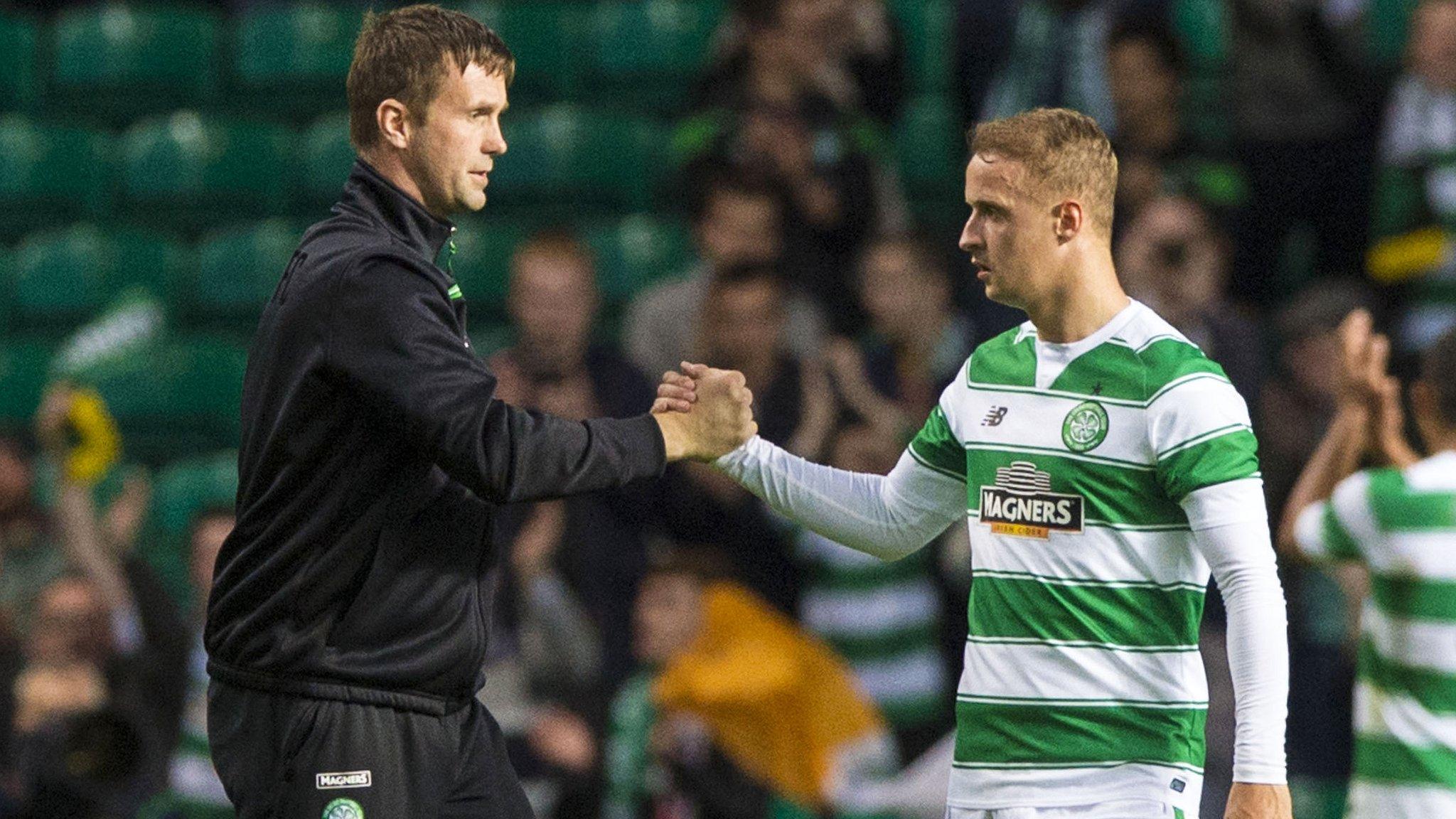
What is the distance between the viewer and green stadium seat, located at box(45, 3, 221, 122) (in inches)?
400

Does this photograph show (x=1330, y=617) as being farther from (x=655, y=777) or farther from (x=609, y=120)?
(x=609, y=120)

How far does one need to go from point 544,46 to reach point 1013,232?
6.08 m

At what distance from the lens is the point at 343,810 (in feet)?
11.0

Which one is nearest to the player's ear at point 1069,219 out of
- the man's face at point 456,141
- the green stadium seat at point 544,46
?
the man's face at point 456,141

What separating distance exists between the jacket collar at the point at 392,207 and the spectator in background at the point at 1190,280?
3451 millimetres

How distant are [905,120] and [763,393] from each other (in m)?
1.88

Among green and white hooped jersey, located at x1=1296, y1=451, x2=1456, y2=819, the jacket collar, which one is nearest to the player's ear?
the jacket collar

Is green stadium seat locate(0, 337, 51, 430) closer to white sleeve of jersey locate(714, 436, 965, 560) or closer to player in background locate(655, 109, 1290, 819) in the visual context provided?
white sleeve of jersey locate(714, 436, 965, 560)

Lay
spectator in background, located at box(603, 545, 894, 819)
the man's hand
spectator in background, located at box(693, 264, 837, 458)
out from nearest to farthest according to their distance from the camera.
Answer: the man's hand
spectator in background, located at box(603, 545, 894, 819)
spectator in background, located at box(693, 264, 837, 458)

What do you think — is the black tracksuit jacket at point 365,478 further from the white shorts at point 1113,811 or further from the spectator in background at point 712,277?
the spectator in background at point 712,277

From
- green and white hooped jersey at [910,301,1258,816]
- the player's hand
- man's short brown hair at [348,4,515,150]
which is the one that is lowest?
green and white hooped jersey at [910,301,1258,816]

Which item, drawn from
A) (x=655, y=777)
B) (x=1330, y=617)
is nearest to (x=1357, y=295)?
(x=1330, y=617)

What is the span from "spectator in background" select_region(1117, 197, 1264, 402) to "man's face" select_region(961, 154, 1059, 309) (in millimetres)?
2939

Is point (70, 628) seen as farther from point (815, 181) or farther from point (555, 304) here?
point (815, 181)
